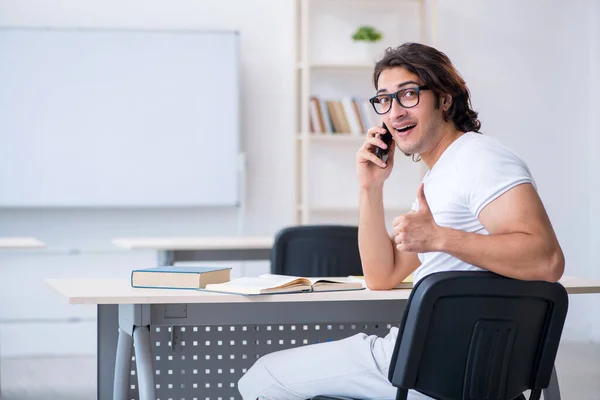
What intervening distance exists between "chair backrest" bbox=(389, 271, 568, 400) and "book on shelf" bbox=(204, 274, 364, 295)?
50cm

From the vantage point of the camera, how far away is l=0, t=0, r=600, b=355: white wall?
17.1 ft

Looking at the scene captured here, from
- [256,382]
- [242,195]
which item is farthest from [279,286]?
[242,195]

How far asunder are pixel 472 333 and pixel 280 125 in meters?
3.98

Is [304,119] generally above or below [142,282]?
above

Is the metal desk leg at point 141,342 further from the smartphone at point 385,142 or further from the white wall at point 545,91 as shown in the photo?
the white wall at point 545,91

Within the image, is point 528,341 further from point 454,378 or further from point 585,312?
point 585,312

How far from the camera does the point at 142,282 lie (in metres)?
2.08

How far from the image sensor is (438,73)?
6.55ft

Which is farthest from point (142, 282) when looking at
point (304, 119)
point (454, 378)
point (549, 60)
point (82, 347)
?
point (549, 60)

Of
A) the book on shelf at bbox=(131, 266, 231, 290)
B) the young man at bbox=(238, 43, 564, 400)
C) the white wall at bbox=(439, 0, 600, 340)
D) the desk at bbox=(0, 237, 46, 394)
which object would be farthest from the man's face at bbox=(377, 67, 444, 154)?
the white wall at bbox=(439, 0, 600, 340)

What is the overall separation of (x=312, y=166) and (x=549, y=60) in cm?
180

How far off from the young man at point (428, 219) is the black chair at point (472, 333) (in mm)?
84

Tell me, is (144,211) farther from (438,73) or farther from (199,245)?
(438,73)

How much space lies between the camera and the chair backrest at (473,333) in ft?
4.79
